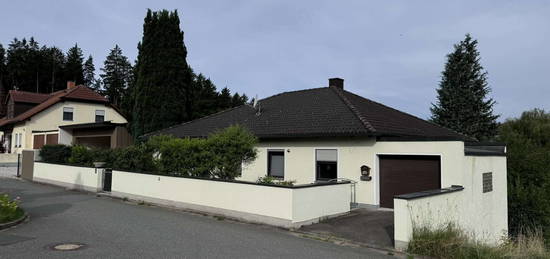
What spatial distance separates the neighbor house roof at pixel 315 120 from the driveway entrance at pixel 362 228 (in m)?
3.03

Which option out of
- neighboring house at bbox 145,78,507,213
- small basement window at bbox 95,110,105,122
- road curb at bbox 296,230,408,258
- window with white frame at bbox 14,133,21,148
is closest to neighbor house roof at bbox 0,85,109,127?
small basement window at bbox 95,110,105,122

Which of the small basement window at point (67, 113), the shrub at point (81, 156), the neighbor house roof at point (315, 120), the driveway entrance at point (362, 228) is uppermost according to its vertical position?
the small basement window at point (67, 113)

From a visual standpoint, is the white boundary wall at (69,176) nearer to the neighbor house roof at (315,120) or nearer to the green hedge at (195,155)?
the green hedge at (195,155)

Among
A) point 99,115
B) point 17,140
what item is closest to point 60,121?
point 99,115

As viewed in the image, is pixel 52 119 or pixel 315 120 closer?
pixel 315 120

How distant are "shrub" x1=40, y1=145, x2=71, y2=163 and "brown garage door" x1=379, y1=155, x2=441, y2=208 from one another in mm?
17620

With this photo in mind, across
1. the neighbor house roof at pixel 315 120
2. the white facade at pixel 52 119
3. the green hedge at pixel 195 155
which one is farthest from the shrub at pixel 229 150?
the white facade at pixel 52 119

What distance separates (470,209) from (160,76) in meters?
23.6

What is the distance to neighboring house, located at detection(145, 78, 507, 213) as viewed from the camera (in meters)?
12.3

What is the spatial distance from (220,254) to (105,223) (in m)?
4.67

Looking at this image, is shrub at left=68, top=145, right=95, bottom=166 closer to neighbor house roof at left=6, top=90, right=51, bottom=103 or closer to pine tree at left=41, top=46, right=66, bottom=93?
neighbor house roof at left=6, top=90, right=51, bottom=103

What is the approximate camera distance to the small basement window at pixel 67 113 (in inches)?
1459

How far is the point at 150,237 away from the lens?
867 cm

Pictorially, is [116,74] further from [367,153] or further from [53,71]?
[367,153]
